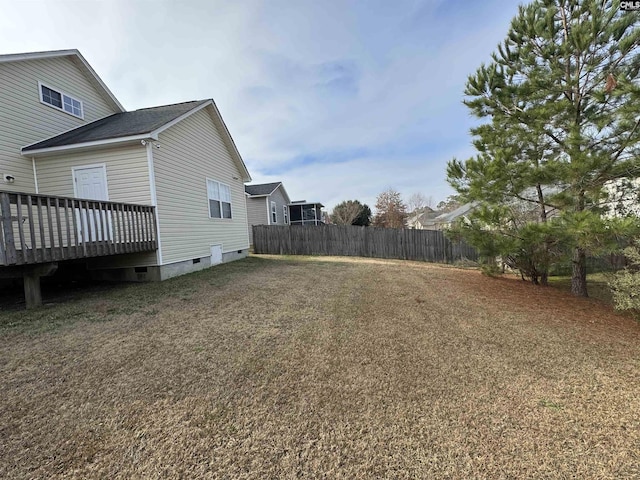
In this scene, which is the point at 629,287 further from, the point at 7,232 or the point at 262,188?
the point at 262,188

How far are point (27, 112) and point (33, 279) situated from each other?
5.54 metres

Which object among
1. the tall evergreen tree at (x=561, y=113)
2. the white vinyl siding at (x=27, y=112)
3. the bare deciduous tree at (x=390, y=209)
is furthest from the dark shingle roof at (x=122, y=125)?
the bare deciduous tree at (x=390, y=209)

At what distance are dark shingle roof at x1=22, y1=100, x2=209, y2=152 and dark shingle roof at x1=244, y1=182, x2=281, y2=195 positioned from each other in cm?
1156

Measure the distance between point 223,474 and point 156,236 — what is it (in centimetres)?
675

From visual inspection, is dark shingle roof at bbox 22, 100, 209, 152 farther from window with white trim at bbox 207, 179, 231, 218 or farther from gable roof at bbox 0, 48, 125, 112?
window with white trim at bbox 207, 179, 231, 218

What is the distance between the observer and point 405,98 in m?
11.8

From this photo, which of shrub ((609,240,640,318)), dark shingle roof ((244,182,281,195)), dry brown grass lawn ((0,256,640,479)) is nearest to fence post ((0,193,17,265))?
dry brown grass lawn ((0,256,640,479))

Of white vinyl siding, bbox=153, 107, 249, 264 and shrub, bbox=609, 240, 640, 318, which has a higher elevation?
white vinyl siding, bbox=153, 107, 249, 264

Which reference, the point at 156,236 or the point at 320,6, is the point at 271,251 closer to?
the point at 156,236

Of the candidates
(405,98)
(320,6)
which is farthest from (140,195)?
(405,98)

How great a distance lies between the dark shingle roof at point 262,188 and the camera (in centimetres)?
2179

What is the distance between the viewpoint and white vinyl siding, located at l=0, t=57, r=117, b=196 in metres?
7.21

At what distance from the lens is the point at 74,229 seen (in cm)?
539

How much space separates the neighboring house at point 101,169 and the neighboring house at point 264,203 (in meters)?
11.2
